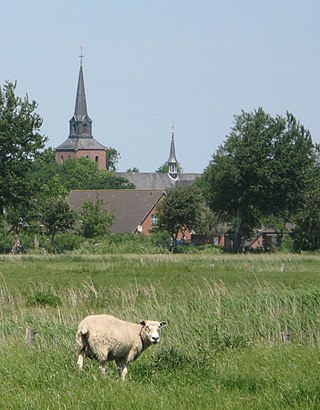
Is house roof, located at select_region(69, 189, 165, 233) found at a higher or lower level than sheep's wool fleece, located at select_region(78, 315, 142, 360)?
higher

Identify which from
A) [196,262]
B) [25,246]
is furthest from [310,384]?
[25,246]

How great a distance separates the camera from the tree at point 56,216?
78.8m

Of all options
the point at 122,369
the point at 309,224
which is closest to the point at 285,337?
the point at 122,369

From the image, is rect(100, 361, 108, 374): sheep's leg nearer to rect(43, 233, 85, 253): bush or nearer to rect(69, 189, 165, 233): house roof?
rect(43, 233, 85, 253): bush

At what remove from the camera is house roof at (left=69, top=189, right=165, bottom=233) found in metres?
106

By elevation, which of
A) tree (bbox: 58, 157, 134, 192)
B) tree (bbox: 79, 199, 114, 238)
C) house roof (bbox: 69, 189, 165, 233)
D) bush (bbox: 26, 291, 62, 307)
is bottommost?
bush (bbox: 26, 291, 62, 307)

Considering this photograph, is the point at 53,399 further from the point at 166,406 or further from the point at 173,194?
the point at 173,194

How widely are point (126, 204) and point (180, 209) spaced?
2191 cm

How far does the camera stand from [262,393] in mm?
13055

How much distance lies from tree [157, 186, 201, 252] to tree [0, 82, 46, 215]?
2288 cm

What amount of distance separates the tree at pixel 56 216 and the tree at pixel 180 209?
1118 cm

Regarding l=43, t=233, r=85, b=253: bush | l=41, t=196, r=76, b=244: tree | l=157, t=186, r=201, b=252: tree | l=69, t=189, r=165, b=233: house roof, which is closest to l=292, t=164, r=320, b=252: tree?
l=157, t=186, r=201, b=252: tree

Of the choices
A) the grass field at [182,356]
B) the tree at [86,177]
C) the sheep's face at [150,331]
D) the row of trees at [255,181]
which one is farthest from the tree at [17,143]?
the tree at [86,177]

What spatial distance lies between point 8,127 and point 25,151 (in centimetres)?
210
